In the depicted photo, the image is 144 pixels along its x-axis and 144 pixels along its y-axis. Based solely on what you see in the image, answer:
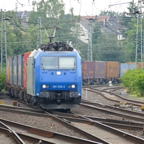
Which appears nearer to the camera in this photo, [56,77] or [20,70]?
[56,77]

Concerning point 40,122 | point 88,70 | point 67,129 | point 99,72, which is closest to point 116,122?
point 67,129

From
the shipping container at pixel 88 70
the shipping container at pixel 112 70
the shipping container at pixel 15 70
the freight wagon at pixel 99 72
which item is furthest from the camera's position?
the shipping container at pixel 112 70

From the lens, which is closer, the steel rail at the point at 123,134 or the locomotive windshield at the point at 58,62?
the steel rail at the point at 123,134

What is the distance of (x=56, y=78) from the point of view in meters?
17.8

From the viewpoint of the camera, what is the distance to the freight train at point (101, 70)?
49875mm

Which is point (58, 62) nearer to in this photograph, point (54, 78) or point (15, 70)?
point (54, 78)

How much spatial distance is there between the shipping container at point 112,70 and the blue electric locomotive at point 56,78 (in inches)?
1381

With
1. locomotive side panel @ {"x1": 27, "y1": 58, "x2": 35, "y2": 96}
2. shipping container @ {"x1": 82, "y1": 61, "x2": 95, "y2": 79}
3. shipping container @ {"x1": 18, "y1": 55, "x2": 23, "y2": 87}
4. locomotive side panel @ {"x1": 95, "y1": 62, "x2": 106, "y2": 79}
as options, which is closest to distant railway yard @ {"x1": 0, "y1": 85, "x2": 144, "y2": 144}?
locomotive side panel @ {"x1": 27, "y1": 58, "x2": 35, "y2": 96}

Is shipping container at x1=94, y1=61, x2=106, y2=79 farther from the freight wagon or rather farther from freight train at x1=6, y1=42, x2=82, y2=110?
freight train at x1=6, y1=42, x2=82, y2=110

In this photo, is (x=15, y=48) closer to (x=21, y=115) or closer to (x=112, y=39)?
(x=112, y=39)

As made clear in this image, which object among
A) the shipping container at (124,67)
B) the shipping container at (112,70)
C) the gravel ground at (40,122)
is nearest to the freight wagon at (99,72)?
the shipping container at (112,70)

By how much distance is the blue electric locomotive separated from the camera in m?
17.7

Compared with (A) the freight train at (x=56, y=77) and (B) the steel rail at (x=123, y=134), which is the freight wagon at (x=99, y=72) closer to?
(A) the freight train at (x=56, y=77)

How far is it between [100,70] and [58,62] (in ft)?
113
